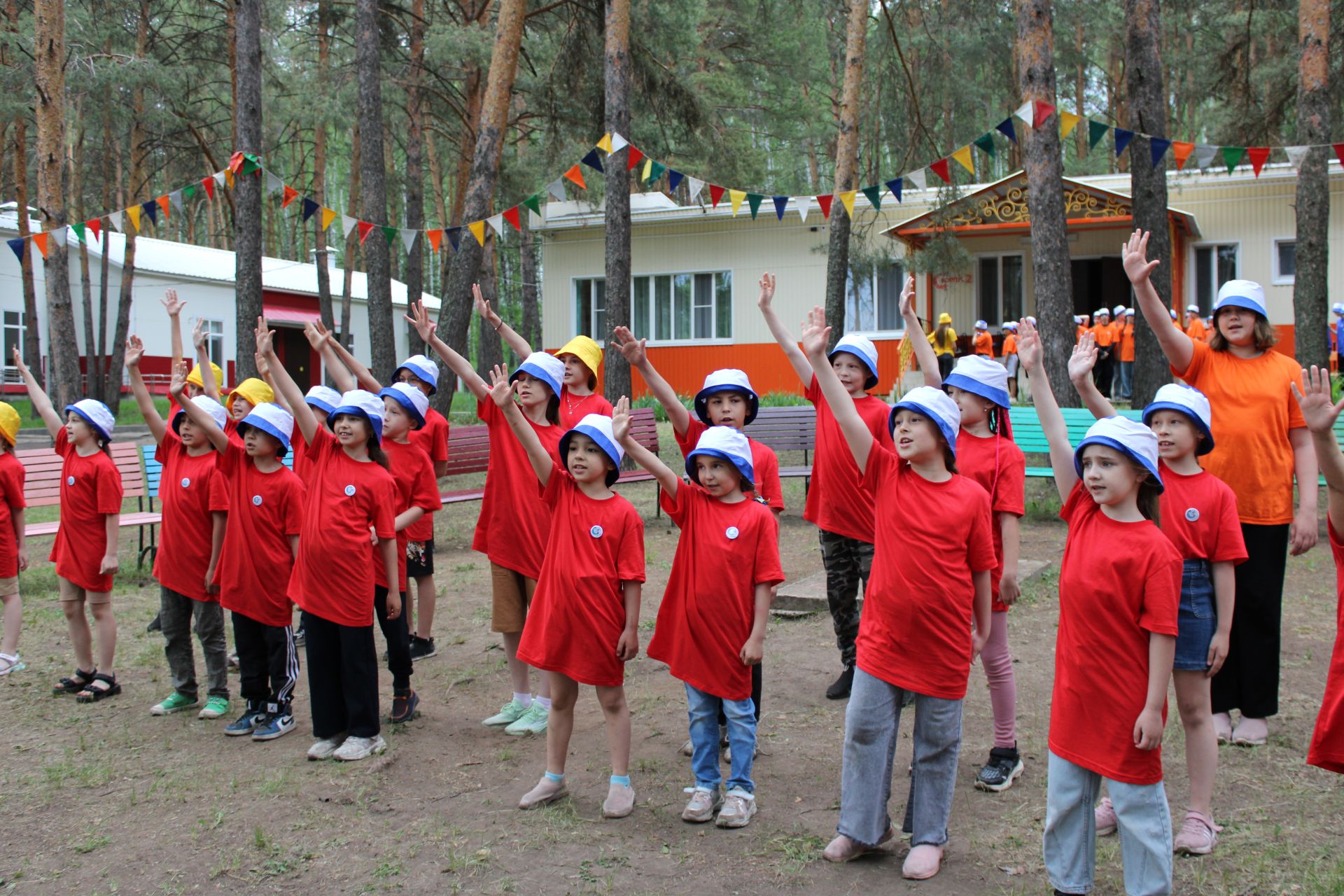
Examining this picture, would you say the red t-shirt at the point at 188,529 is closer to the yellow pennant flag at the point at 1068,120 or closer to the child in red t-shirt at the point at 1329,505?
the child in red t-shirt at the point at 1329,505

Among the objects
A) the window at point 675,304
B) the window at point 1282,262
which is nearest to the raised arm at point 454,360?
the window at point 675,304

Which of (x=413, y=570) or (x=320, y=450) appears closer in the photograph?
(x=320, y=450)

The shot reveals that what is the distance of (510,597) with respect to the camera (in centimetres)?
543

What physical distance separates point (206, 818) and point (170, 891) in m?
0.66

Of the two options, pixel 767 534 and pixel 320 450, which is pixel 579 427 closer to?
pixel 767 534

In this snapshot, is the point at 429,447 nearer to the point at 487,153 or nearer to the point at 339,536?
the point at 339,536

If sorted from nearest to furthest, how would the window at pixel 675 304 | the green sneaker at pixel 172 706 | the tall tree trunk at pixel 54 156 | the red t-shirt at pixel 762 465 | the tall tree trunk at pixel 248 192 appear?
1. the red t-shirt at pixel 762 465
2. the green sneaker at pixel 172 706
3. the tall tree trunk at pixel 248 192
4. the tall tree trunk at pixel 54 156
5. the window at pixel 675 304

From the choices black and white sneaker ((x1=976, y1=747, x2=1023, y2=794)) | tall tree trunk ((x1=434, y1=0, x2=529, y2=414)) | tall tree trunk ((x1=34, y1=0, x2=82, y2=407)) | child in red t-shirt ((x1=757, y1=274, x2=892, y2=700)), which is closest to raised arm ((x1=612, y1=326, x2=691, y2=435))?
child in red t-shirt ((x1=757, y1=274, x2=892, y2=700))

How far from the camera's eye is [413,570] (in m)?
6.56

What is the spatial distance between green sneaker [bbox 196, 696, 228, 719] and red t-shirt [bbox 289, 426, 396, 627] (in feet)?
3.53

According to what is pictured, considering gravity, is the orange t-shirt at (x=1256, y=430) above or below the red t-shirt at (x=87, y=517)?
above

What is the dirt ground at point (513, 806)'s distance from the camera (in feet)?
12.4

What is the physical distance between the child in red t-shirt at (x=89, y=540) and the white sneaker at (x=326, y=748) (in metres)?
1.79

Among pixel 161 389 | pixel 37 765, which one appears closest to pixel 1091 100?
pixel 161 389
